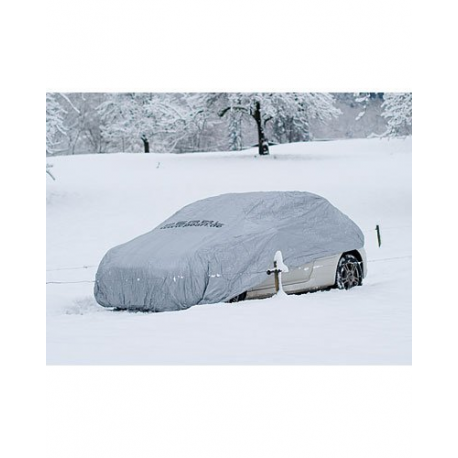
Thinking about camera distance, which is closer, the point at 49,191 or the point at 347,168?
the point at 49,191

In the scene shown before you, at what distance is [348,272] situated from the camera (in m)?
9.34

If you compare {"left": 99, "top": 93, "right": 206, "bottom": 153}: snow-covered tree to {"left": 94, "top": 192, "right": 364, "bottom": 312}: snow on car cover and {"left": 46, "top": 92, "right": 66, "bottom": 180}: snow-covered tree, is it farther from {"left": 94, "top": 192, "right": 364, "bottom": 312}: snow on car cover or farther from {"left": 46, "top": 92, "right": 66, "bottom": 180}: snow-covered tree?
{"left": 94, "top": 192, "right": 364, "bottom": 312}: snow on car cover

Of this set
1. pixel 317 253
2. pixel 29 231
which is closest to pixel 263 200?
pixel 317 253

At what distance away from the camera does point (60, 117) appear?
374 inches

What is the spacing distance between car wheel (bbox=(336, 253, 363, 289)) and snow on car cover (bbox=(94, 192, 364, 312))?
135 mm

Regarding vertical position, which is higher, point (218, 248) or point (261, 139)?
point (261, 139)

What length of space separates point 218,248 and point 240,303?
554mm

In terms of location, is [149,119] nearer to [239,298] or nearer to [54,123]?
[54,123]

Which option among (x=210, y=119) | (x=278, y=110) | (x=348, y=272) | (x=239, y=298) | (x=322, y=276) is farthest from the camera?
(x=210, y=119)

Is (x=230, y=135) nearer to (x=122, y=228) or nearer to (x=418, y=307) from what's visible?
(x=122, y=228)

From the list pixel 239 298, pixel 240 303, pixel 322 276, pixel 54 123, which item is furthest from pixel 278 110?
pixel 240 303

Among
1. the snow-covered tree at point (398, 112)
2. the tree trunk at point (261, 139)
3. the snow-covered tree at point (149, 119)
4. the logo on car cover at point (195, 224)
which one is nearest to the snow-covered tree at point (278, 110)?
the tree trunk at point (261, 139)

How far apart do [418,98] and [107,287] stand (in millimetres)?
3469

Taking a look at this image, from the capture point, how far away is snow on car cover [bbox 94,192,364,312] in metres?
8.20
